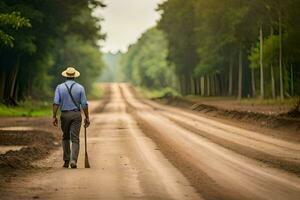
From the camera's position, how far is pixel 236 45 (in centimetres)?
6397

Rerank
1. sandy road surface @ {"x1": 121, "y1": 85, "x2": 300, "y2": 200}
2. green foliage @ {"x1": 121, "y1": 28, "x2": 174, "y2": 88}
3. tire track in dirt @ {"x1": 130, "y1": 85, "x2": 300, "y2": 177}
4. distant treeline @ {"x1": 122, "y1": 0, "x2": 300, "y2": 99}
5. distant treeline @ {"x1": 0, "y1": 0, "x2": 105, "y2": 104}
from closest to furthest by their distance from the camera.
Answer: sandy road surface @ {"x1": 121, "y1": 85, "x2": 300, "y2": 200}, tire track in dirt @ {"x1": 130, "y1": 85, "x2": 300, "y2": 177}, distant treeline @ {"x1": 0, "y1": 0, "x2": 105, "y2": 104}, distant treeline @ {"x1": 122, "y1": 0, "x2": 300, "y2": 99}, green foliage @ {"x1": 121, "y1": 28, "x2": 174, "y2": 88}

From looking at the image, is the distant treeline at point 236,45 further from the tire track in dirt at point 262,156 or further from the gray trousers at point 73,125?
the gray trousers at point 73,125

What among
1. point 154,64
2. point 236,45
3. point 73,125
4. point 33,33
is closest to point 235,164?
point 73,125

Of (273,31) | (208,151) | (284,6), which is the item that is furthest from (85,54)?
(208,151)

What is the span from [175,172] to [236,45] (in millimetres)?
51104

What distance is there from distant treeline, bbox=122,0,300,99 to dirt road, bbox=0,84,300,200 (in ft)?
85.6

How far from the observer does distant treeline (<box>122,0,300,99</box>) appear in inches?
2014

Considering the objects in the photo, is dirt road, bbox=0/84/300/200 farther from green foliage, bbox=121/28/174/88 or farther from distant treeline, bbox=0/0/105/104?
green foliage, bbox=121/28/174/88

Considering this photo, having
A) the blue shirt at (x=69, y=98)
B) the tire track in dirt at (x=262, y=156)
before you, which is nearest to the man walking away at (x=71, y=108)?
the blue shirt at (x=69, y=98)

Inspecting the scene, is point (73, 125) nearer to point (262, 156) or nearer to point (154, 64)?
point (262, 156)

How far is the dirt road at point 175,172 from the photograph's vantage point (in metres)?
11.1

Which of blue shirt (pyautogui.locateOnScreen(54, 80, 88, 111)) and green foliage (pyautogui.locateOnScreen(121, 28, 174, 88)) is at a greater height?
green foliage (pyautogui.locateOnScreen(121, 28, 174, 88))

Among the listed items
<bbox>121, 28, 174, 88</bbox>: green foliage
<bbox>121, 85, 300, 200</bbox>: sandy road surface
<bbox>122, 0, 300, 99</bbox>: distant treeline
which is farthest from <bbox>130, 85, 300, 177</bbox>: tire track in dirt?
<bbox>121, 28, 174, 88</bbox>: green foliage

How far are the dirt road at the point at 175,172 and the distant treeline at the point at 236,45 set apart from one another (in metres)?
26.1
